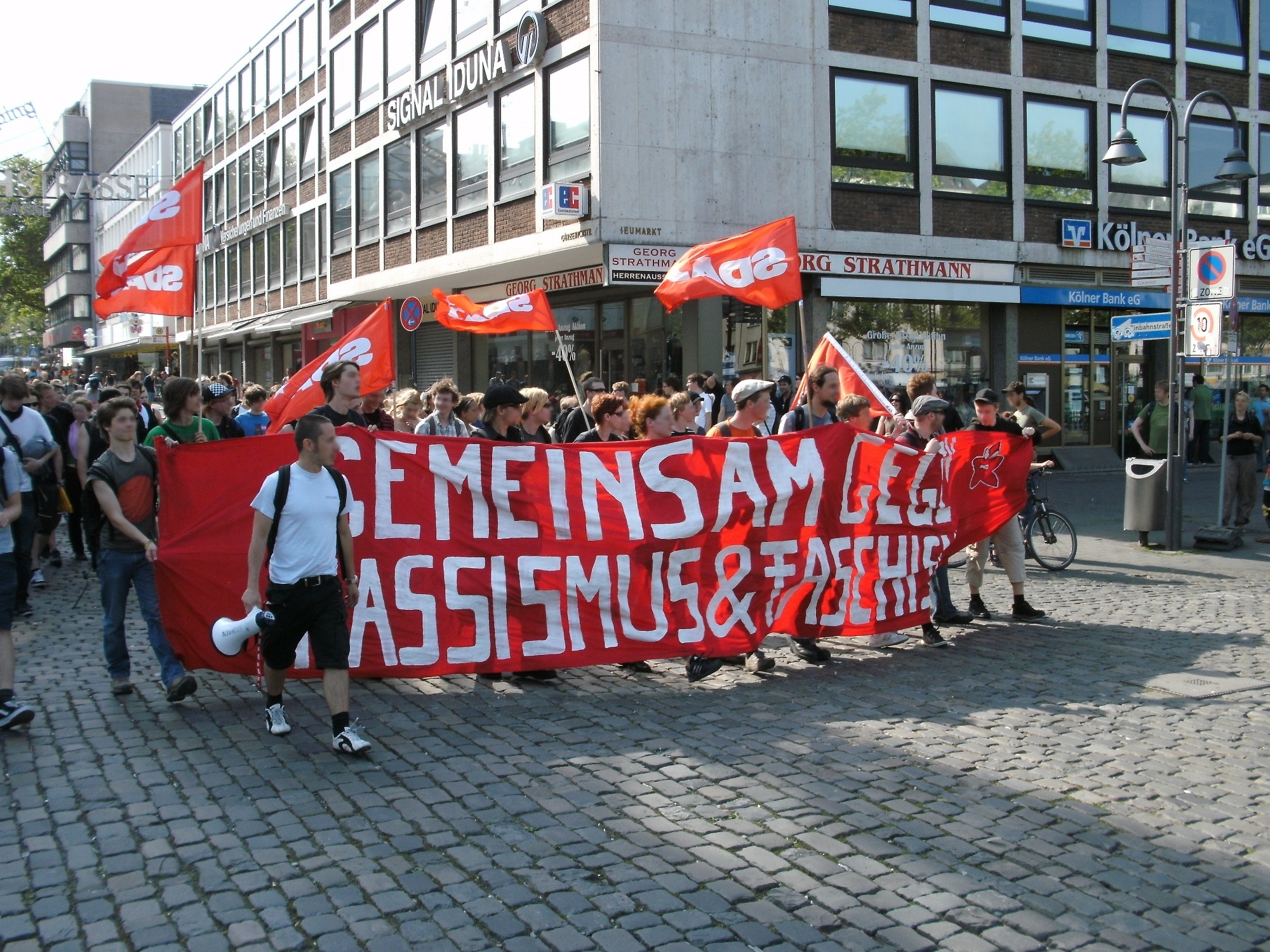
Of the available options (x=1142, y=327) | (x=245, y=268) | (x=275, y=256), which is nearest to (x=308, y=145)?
(x=275, y=256)

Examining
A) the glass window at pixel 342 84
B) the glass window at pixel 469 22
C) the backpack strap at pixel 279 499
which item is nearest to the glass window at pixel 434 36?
the glass window at pixel 469 22

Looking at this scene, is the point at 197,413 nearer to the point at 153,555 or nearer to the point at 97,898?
the point at 153,555

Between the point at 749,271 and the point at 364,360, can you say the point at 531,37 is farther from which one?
the point at 364,360

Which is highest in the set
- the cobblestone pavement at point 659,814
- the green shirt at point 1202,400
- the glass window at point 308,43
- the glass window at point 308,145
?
the glass window at point 308,43

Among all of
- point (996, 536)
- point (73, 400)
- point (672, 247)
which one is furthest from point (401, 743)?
point (672, 247)

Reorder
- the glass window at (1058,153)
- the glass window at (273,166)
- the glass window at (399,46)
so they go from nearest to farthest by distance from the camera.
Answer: the glass window at (1058,153) < the glass window at (399,46) < the glass window at (273,166)

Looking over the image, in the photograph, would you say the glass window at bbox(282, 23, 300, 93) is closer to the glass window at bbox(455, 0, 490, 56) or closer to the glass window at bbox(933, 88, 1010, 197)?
the glass window at bbox(455, 0, 490, 56)

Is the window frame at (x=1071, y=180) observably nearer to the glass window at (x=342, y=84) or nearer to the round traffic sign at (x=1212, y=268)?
the round traffic sign at (x=1212, y=268)

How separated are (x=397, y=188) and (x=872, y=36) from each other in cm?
1223

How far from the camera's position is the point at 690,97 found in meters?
20.2

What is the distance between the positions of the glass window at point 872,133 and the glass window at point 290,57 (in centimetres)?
2582

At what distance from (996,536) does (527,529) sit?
4.05m

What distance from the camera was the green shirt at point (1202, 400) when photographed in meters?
19.2

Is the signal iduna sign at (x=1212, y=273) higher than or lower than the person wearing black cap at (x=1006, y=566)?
higher
